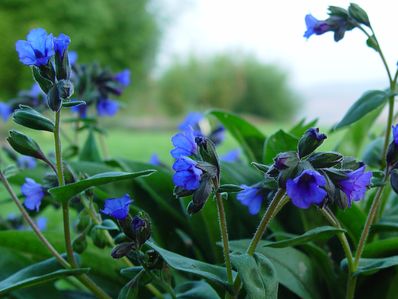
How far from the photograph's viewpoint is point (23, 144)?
32 centimetres

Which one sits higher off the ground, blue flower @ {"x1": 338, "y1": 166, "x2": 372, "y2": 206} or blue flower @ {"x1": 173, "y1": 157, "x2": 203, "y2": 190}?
blue flower @ {"x1": 173, "y1": 157, "x2": 203, "y2": 190}

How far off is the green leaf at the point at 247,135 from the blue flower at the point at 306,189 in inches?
9.1

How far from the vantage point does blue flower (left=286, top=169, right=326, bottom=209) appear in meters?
0.24

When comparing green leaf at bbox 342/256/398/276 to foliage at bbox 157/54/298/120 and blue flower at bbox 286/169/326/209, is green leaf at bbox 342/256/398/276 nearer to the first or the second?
blue flower at bbox 286/169/326/209

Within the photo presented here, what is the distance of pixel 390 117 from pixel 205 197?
202 millimetres

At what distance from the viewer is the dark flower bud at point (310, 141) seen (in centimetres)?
27

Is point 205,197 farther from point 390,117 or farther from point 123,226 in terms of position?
point 390,117

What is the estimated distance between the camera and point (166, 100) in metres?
8.49

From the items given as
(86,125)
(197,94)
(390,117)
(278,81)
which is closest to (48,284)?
(86,125)

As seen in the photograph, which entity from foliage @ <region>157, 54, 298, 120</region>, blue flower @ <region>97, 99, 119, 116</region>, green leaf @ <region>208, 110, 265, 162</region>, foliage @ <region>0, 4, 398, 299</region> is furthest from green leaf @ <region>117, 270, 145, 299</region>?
foliage @ <region>157, 54, 298, 120</region>

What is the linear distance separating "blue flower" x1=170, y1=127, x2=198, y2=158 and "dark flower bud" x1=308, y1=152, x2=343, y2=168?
0.07 meters

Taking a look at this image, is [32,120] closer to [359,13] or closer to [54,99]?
[54,99]

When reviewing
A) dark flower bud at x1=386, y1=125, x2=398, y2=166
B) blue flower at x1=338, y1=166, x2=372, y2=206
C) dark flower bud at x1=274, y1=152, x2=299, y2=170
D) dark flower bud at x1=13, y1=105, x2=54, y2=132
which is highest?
dark flower bud at x1=13, y1=105, x2=54, y2=132

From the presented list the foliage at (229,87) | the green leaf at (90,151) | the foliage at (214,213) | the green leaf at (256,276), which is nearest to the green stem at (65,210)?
the foliage at (214,213)
